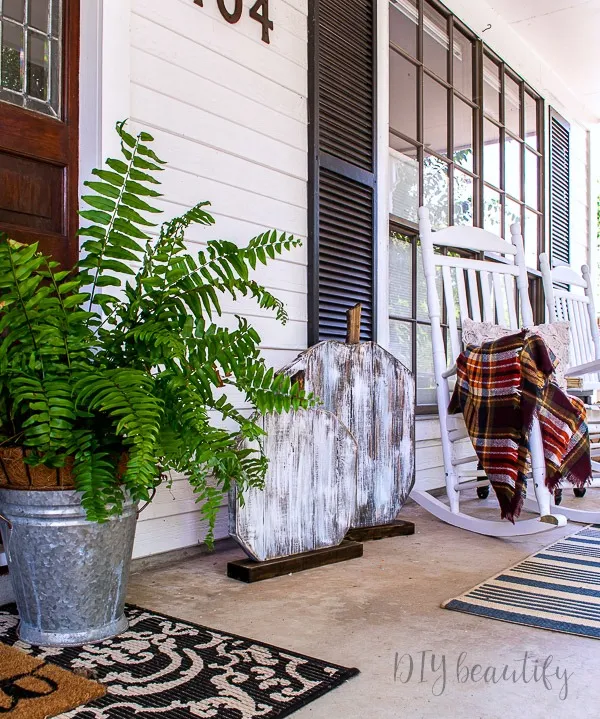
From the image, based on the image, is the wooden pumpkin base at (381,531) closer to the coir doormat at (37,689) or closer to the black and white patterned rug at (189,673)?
the black and white patterned rug at (189,673)

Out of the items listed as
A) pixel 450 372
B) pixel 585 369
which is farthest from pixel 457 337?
pixel 585 369

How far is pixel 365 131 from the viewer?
9.37 feet

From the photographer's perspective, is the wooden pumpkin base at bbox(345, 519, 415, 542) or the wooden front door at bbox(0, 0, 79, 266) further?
the wooden pumpkin base at bbox(345, 519, 415, 542)

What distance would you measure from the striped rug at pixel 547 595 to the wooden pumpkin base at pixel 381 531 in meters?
0.44

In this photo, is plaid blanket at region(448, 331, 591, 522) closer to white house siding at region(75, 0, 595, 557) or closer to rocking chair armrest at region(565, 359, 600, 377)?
rocking chair armrest at region(565, 359, 600, 377)

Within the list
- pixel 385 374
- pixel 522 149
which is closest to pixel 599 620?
pixel 385 374

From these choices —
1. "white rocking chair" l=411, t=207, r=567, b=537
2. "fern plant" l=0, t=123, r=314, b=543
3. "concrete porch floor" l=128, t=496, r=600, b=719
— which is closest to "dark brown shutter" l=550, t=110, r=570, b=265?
"white rocking chair" l=411, t=207, r=567, b=537

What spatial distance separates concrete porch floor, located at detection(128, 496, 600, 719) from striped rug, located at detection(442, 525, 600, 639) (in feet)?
0.15

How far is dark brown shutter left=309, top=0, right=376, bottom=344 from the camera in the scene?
2.59m

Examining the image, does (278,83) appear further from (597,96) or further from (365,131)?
(597,96)

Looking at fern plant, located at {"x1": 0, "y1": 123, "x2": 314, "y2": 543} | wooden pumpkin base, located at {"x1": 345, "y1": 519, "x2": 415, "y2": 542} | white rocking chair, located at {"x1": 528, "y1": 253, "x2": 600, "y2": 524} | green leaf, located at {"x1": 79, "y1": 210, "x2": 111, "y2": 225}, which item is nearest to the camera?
fern plant, located at {"x1": 0, "y1": 123, "x2": 314, "y2": 543}

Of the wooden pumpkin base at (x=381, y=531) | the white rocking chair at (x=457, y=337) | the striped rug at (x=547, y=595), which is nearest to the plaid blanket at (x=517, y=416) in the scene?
the white rocking chair at (x=457, y=337)

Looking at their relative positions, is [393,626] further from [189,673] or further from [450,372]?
[450,372]

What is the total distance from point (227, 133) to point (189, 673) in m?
1.60
